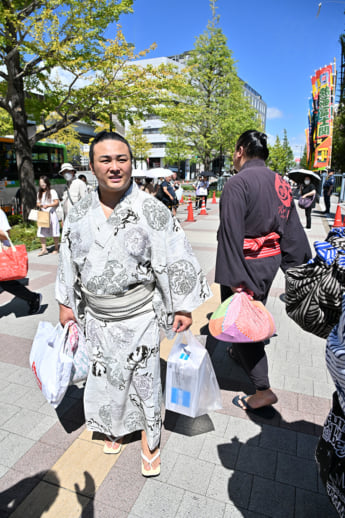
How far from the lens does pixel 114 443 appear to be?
2209 mm

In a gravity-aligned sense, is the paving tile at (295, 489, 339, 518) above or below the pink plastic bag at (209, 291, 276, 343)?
below

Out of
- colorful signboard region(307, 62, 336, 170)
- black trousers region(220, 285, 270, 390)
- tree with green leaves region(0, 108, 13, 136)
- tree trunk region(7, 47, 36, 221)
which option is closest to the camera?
black trousers region(220, 285, 270, 390)

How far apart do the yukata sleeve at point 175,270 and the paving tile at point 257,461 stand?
→ 1.02 m

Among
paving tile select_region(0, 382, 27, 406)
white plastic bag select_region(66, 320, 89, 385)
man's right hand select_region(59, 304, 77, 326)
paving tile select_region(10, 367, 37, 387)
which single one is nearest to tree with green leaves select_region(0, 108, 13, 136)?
paving tile select_region(10, 367, 37, 387)

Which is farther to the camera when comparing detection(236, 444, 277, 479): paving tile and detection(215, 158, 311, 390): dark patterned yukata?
detection(215, 158, 311, 390): dark patterned yukata

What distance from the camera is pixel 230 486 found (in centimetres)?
194

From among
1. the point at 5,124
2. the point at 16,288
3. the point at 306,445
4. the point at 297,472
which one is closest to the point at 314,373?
the point at 306,445

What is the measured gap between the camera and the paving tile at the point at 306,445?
2155mm

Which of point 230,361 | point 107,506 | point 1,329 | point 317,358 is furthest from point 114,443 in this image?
point 1,329

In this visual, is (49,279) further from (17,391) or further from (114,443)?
(114,443)

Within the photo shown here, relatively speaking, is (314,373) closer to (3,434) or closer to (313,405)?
(313,405)

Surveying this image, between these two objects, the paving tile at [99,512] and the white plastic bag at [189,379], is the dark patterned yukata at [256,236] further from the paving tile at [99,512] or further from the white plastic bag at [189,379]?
the paving tile at [99,512]

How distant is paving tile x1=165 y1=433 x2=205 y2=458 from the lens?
7.23 ft

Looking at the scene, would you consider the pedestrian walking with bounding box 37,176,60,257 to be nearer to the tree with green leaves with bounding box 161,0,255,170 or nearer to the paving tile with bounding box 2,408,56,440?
the paving tile with bounding box 2,408,56,440
